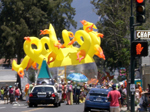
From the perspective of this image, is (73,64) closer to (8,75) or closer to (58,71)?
(58,71)

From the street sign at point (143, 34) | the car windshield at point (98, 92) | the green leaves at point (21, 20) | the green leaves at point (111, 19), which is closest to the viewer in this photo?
the street sign at point (143, 34)

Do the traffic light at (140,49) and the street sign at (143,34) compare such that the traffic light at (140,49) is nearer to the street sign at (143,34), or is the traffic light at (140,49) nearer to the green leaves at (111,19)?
the street sign at (143,34)

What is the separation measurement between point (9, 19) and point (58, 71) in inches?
460

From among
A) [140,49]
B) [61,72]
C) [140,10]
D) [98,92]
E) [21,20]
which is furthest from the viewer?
[21,20]

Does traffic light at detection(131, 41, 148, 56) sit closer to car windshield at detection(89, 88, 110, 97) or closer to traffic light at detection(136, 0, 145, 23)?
traffic light at detection(136, 0, 145, 23)

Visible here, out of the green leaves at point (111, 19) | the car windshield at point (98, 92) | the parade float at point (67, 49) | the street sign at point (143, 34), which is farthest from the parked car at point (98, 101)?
the green leaves at point (111, 19)

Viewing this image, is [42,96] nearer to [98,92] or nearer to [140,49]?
[98,92]

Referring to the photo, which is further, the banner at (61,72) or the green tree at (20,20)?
the green tree at (20,20)

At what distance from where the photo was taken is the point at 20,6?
142ft

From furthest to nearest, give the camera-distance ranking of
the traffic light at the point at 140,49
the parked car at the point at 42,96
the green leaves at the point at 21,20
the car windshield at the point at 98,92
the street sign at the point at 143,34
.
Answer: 1. the green leaves at the point at 21,20
2. the parked car at the point at 42,96
3. the car windshield at the point at 98,92
4. the traffic light at the point at 140,49
5. the street sign at the point at 143,34

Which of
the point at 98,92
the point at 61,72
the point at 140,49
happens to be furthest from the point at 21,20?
the point at 140,49

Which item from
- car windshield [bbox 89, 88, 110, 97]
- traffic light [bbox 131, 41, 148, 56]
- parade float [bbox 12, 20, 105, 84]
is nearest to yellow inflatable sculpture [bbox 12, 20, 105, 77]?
parade float [bbox 12, 20, 105, 84]

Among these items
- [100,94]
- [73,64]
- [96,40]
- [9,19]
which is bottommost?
[100,94]

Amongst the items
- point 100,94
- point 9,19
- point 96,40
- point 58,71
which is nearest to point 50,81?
point 58,71
